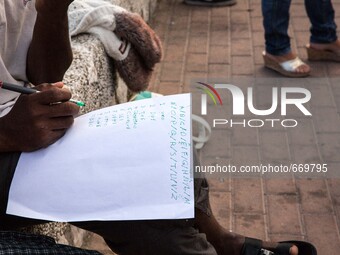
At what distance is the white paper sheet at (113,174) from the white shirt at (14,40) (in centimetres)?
33

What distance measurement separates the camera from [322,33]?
4301 mm

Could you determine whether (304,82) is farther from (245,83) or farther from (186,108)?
(186,108)

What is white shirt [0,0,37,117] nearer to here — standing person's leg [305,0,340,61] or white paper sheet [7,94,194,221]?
white paper sheet [7,94,194,221]

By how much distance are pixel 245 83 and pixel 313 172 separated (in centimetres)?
99

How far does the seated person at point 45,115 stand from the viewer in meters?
1.71

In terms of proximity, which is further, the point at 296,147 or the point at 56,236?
the point at 296,147

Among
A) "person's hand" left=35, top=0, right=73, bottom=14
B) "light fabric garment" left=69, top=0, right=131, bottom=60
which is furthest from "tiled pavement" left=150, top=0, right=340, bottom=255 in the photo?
"person's hand" left=35, top=0, right=73, bottom=14

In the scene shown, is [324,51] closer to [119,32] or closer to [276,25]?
[276,25]

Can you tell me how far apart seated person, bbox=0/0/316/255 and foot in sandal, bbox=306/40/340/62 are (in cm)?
242

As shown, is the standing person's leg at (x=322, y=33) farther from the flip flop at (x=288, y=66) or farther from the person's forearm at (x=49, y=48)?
the person's forearm at (x=49, y=48)

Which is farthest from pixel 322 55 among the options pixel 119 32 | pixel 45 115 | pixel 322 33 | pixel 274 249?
pixel 45 115

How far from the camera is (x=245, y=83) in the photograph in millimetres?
4094

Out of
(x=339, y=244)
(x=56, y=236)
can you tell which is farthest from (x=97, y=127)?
(x=339, y=244)

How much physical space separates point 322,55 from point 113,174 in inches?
116
